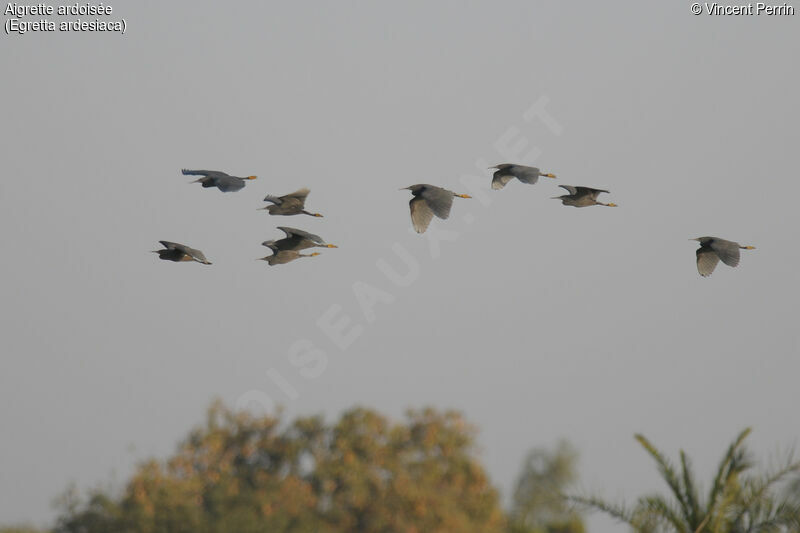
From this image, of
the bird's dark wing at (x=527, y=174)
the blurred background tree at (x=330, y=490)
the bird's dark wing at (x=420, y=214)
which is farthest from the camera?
the blurred background tree at (x=330, y=490)

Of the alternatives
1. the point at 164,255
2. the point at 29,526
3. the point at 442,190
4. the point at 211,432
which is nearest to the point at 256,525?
the point at 211,432

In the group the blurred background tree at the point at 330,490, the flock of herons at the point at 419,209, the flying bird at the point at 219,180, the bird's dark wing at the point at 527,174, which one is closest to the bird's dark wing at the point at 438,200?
the flock of herons at the point at 419,209

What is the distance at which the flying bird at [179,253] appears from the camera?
57.1 ft

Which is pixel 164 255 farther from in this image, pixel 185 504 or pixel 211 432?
pixel 211 432

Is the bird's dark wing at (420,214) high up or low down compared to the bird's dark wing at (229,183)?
down

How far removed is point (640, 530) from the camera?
16.3 metres

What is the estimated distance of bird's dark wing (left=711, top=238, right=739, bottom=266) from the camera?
56.5ft

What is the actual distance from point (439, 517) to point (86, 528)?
13067 mm

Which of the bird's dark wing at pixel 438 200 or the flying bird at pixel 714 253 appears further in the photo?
the flying bird at pixel 714 253

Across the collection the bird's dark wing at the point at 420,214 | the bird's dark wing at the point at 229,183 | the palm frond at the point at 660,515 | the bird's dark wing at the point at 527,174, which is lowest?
the palm frond at the point at 660,515

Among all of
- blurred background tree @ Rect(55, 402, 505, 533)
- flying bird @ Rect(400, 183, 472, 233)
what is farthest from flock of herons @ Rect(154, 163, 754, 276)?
blurred background tree @ Rect(55, 402, 505, 533)

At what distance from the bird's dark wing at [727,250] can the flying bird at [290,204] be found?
263 inches

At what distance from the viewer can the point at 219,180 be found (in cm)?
1714

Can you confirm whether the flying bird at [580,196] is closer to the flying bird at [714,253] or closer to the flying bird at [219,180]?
the flying bird at [714,253]
